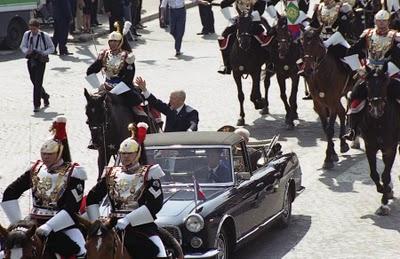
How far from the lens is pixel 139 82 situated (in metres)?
19.5

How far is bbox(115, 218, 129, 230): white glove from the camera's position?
11.9 metres

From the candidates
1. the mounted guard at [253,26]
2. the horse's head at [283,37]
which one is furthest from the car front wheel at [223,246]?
the mounted guard at [253,26]

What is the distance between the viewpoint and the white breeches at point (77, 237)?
1216cm

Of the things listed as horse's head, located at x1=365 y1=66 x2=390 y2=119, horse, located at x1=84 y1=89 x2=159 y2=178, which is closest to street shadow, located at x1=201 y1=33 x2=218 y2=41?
horse, located at x1=84 y1=89 x2=159 y2=178

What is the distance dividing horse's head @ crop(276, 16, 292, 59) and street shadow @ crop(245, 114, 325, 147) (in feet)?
4.94

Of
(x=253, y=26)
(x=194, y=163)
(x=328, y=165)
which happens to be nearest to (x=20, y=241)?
(x=194, y=163)

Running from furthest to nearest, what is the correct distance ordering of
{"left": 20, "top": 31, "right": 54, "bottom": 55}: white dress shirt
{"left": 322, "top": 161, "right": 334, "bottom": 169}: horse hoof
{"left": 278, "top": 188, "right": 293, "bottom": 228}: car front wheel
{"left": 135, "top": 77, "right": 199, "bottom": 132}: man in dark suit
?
1. {"left": 20, "top": 31, "right": 54, "bottom": 55}: white dress shirt
2. {"left": 322, "top": 161, "right": 334, "bottom": 169}: horse hoof
3. {"left": 135, "top": 77, "right": 199, "bottom": 132}: man in dark suit
4. {"left": 278, "top": 188, "right": 293, "bottom": 228}: car front wheel

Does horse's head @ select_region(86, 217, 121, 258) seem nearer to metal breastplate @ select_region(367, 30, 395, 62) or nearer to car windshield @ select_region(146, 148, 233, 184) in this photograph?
car windshield @ select_region(146, 148, 233, 184)

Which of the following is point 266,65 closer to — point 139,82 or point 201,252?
point 139,82

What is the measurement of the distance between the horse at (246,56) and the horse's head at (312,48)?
318cm

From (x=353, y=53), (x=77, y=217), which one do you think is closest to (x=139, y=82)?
(x=353, y=53)

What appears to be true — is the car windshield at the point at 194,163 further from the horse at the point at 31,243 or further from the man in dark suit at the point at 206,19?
the man in dark suit at the point at 206,19

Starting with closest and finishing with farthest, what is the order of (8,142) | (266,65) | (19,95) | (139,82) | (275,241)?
(275,241) → (139,82) → (8,142) → (266,65) → (19,95)

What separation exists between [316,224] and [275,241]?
3.49 feet
